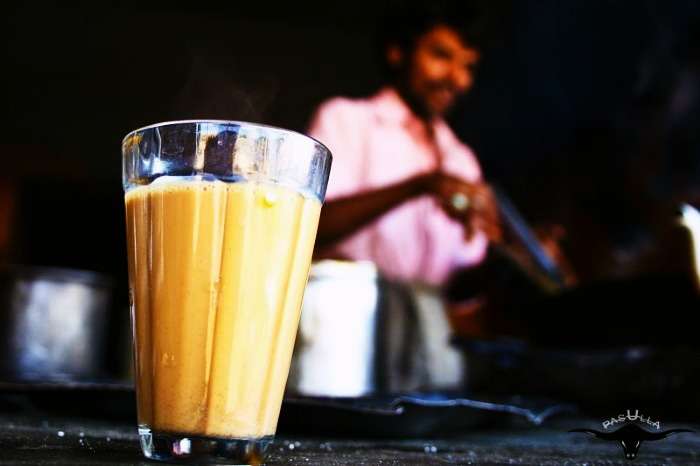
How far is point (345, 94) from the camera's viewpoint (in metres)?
2.63

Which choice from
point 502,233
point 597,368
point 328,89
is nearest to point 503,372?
point 597,368

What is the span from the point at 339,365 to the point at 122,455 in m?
0.65

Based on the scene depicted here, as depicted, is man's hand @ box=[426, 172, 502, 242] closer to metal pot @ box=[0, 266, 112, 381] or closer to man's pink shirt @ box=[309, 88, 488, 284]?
man's pink shirt @ box=[309, 88, 488, 284]

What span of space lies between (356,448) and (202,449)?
0.60 feet

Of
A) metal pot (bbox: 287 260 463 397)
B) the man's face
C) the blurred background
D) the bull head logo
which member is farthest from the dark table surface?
the man's face

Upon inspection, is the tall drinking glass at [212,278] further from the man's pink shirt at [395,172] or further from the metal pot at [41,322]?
the man's pink shirt at [395,172]

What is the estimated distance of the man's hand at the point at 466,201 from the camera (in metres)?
2.39

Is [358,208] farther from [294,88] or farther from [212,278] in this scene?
[212,278]

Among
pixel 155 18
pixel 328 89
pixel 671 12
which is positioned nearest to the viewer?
pixel 155 18

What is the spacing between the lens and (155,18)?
245 cm

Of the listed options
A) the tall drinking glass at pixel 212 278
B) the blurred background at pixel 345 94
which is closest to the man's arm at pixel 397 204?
the blurred background at pixel 345 94

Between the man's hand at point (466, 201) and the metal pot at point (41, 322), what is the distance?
1.21 metres

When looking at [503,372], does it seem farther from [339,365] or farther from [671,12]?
[671,12]

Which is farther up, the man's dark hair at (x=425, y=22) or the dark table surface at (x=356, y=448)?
the man's dark hair at (x=425, y=22)
